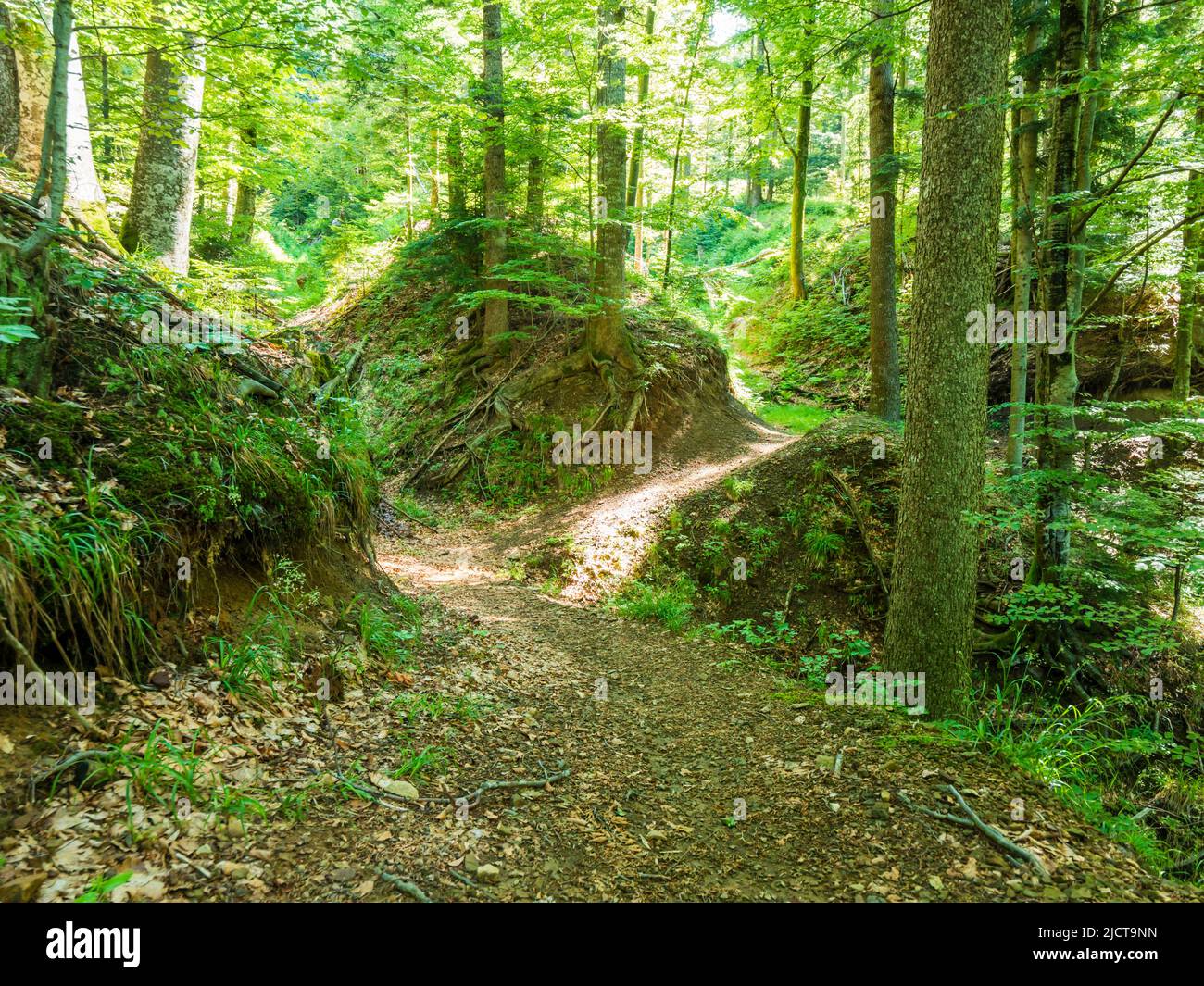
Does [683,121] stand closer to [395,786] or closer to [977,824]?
[977,824]

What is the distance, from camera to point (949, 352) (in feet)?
15.0

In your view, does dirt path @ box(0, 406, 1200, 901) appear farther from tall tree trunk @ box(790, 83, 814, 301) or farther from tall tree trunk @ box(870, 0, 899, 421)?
tall tree trunk @ box(790, 83, 814, 301)

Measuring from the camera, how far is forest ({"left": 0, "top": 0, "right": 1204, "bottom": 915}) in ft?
9.44

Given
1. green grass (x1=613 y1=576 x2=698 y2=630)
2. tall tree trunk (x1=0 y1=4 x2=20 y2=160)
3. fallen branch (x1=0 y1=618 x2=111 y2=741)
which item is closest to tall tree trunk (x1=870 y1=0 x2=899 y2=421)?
green grass (x1=613 y1=576 x2=698 y2=630)

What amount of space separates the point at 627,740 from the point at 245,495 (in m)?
3.28

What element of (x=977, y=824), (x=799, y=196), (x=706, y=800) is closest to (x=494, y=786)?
(x=706, y=800)

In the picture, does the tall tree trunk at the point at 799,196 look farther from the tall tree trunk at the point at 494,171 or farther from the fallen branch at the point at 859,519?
the fallen branch at the point at 859,519

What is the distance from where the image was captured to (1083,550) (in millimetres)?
7266

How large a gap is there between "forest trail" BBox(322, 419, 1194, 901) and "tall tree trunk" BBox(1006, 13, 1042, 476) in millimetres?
4726

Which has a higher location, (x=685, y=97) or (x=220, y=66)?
(x=685, y=97)

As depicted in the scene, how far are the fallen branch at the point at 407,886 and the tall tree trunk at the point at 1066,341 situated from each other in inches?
264

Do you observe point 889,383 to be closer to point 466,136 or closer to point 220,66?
point 466,136
